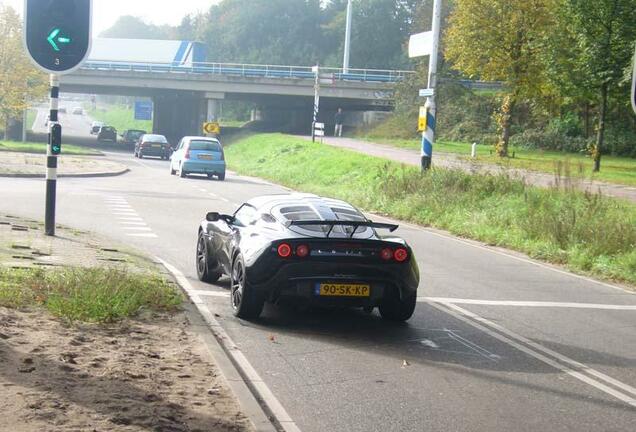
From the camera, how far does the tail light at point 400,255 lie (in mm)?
9742

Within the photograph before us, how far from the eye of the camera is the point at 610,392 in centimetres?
757

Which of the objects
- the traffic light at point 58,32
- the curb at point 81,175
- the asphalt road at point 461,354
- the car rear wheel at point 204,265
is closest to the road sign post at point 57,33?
the traffic light at point 58,32

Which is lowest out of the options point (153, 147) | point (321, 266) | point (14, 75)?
point (153, 147)

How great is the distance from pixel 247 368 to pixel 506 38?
140 ft

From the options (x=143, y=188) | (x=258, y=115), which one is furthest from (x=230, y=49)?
(x=143, y=188)

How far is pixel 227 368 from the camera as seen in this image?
24.3ft

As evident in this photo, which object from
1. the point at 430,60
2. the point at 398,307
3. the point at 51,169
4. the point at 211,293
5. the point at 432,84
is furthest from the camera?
the point at 430,60

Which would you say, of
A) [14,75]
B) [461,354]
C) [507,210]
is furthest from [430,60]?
[14,75]

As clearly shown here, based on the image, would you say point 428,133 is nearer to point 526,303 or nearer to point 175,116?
point 526,303


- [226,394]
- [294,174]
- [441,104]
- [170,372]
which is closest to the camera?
[226,394]

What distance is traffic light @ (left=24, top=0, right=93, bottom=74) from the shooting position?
1275 centimetres

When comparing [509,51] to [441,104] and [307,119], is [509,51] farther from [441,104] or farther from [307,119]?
[307,119]

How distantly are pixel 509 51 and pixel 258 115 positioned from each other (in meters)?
54.4

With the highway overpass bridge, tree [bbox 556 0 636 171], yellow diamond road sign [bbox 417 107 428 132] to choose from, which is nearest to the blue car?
yellow diamond road sign [bbox 417 107 428 132]
